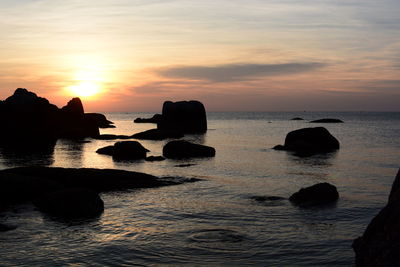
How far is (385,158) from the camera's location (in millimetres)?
43594

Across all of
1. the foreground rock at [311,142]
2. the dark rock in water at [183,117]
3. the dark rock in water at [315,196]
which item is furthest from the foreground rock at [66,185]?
the dark rock in water at [183,117]

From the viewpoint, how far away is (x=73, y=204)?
61.9 ft

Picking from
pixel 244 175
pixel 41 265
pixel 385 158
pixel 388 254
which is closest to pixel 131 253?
pixel 41 265

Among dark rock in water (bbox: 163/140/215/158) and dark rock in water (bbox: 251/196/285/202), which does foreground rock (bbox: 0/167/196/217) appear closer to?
dark rock in water (bbox: 251/196/285/202)

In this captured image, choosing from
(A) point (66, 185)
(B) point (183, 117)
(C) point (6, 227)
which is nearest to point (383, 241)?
(C) point (6, 227)

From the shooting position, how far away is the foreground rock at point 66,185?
62.6 feet

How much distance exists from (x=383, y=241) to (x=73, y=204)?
14.7m

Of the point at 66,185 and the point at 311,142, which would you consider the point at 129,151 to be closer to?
the point at 66,185

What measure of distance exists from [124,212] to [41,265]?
24.1 feet

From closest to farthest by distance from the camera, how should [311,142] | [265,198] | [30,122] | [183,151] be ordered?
[265,198]
[183,151]
[311,142]
[30,122]

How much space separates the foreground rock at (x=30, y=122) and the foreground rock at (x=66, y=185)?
159 feet

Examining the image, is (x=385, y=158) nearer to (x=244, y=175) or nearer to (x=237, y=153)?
(x=237, y=153)

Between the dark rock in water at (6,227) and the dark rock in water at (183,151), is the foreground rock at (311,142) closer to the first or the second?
the dark rock in water at (183,151)

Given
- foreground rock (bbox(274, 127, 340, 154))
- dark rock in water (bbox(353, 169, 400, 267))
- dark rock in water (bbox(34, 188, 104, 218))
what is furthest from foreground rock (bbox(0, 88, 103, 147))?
dark rock in water (bbox(353, 169, 400, 267))
